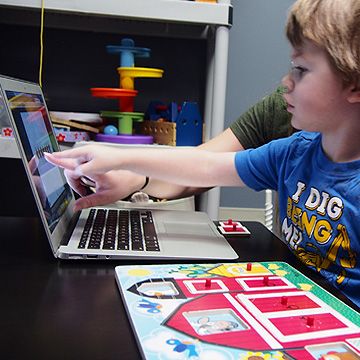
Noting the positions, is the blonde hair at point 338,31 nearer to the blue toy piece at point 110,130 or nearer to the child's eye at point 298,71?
the child's eye at point 298,71

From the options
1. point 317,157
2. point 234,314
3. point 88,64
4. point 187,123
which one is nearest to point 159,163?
point 317,157

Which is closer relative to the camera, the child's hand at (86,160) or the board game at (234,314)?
the board game at (234,314)

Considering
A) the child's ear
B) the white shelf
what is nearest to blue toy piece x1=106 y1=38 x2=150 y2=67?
the white shelf

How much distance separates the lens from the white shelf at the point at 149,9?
133cm

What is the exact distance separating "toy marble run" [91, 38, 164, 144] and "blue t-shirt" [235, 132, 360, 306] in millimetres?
649

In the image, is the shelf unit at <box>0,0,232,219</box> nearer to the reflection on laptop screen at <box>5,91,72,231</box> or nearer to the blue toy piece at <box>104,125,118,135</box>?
the blue toy piece at <box>104,125,118,135</box>

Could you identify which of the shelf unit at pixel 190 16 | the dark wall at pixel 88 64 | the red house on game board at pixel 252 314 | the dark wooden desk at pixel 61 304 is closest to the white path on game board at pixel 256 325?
the red house on game board at pixel 252 314

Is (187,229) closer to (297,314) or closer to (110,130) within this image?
(297,314)

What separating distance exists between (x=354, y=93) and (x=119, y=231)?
0.38 metres

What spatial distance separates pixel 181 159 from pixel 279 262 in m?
0.25

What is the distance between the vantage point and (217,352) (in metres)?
0.37

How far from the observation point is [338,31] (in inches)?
24.3

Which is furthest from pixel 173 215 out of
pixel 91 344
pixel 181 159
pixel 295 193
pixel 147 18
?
pixel 147 18

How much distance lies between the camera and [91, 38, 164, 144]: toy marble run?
1.41m
